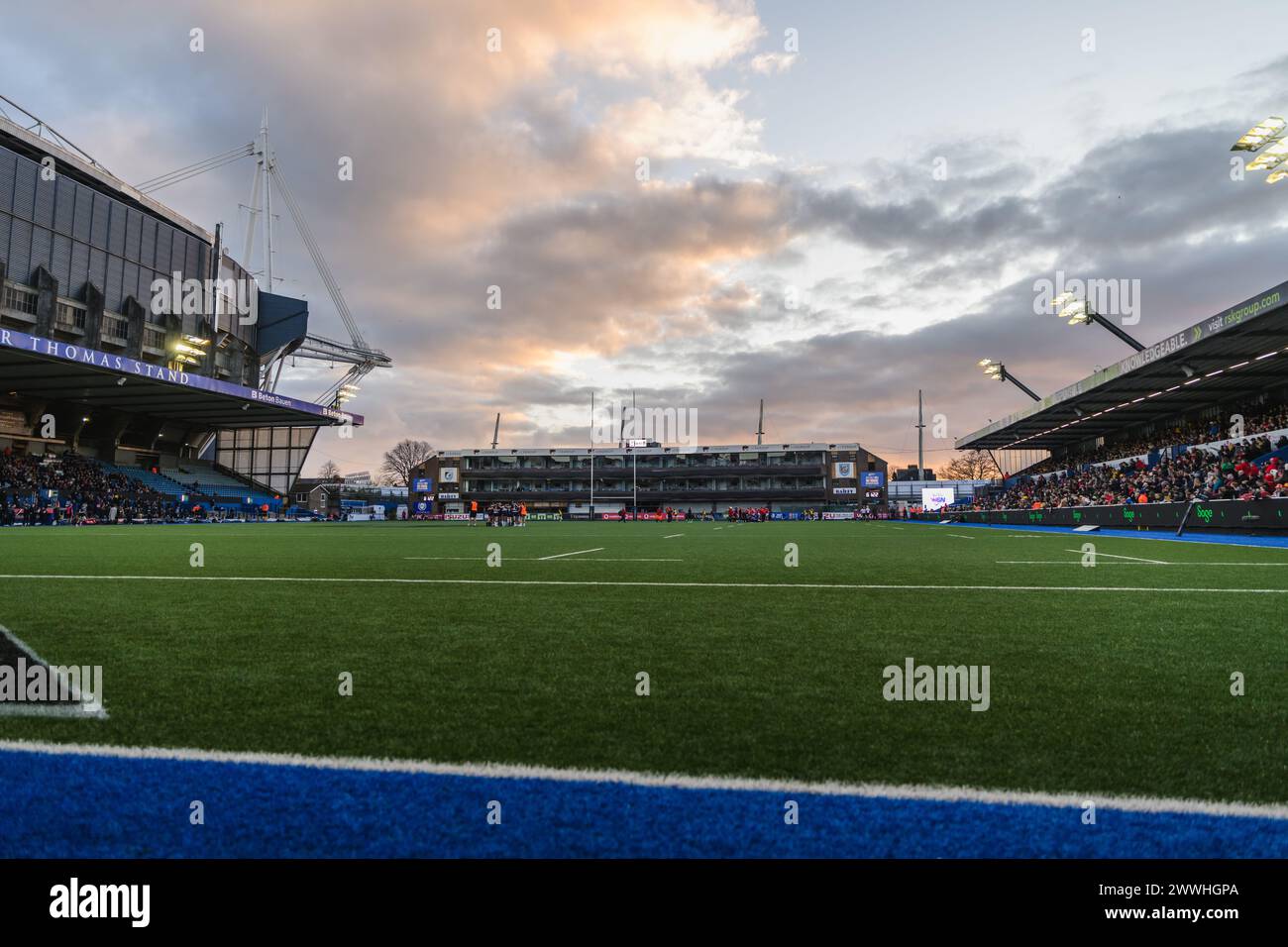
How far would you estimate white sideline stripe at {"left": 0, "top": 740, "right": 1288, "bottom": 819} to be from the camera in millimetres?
2139

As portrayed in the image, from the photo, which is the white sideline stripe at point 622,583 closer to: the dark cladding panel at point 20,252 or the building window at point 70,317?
the dark cladding panel at point 20,252

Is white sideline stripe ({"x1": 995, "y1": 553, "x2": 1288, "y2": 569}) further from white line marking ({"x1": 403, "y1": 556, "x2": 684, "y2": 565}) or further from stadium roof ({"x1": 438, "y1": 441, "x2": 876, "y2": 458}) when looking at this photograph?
stadium roof ({"x1": 438, "y1": 441, "x2": 876, "y2": 458})

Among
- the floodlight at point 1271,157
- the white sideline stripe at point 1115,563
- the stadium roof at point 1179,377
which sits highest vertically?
the floodlight at point 1271,157

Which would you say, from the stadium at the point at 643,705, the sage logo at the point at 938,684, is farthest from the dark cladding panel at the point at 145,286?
the sage logo at the point at 938,684

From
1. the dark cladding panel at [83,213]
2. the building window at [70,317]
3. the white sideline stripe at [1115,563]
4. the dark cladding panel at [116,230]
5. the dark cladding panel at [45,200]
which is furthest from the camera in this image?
the dark cladding panel at [116,230]

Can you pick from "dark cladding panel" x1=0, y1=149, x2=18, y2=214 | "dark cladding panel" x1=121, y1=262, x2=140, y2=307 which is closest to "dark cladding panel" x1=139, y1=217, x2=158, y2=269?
"dark cladding panel" x1=121, y1=262, x2=140, y2=307

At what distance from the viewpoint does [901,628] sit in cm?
541

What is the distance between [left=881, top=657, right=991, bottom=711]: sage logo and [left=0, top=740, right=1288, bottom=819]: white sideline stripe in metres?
1.08

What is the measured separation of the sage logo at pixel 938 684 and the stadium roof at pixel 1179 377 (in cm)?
2491

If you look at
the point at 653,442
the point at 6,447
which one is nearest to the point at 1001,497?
the point at 653,442

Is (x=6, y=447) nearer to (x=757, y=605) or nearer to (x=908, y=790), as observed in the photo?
(x=757, y=605)

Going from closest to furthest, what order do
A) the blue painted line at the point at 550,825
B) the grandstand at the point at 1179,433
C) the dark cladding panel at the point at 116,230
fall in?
the blue painted line at the point at 550,825, the grandstand at the point at 1179,433, the dark cladding panel at the point at 116,230
